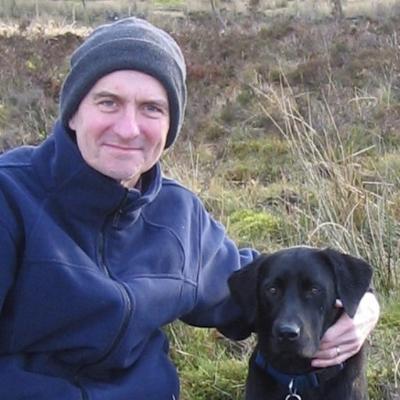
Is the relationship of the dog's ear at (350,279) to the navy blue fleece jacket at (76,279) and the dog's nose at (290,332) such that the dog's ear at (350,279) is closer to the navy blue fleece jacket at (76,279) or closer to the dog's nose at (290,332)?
the dog's nose at (290,332)

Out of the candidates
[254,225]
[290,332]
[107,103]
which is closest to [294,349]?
[290,332]

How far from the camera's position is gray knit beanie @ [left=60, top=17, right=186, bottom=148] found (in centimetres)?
287

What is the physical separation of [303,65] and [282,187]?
6.02 m

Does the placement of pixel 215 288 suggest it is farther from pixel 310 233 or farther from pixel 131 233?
pixel 310 233

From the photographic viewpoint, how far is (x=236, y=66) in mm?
13383

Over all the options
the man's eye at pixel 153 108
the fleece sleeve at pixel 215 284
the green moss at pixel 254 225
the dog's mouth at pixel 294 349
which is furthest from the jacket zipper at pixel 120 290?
the green moss at pixel 254 225

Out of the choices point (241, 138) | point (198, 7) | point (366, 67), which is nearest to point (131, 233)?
point (241, 138)

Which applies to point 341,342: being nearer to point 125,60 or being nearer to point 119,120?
point 119,120

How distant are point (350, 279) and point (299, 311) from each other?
23 cm

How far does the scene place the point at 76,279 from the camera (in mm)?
2875

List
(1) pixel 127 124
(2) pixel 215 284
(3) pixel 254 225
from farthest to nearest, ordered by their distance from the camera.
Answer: (3) pixel 254 225 → (2) pixel 215 284 → (1) pixel 127 124

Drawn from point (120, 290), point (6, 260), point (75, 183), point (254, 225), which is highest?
point (75, 183)

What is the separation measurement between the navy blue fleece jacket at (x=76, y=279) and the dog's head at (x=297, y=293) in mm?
317

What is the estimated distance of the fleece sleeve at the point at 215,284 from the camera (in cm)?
338
